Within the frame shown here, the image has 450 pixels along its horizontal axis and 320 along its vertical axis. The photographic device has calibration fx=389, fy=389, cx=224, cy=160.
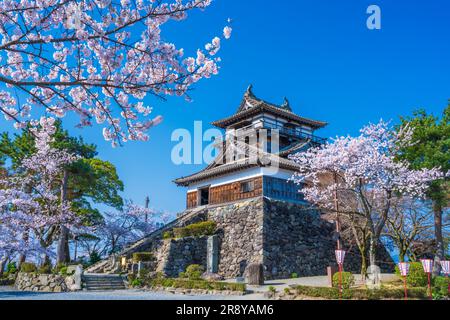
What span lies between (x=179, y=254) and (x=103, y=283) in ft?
16.0

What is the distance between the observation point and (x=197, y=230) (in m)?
25.0

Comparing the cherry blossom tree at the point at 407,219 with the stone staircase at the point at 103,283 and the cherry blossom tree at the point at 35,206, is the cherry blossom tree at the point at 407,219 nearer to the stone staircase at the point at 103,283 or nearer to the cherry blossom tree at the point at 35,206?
the stone staircase at the point at 103,283

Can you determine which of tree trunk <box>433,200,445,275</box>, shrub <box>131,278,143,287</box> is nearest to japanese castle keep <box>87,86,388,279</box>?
shrub <box>131,278,143,287</box>

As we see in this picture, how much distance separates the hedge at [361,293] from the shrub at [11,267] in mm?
20490

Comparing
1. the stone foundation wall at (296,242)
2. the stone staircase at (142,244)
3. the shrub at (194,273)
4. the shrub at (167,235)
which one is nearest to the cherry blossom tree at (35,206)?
the stone staircase at (142,244)

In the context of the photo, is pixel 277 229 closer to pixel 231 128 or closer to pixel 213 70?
pixel 231 128

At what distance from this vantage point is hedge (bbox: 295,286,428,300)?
12.9 meters

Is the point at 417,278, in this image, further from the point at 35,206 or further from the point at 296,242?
the point at 35,206

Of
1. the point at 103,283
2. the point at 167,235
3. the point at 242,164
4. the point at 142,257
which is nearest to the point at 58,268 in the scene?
the point at 103,283

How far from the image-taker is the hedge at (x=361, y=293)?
42.3 ft

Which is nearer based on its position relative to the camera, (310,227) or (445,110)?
(445,110)

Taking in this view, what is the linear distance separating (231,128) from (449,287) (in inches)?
852
